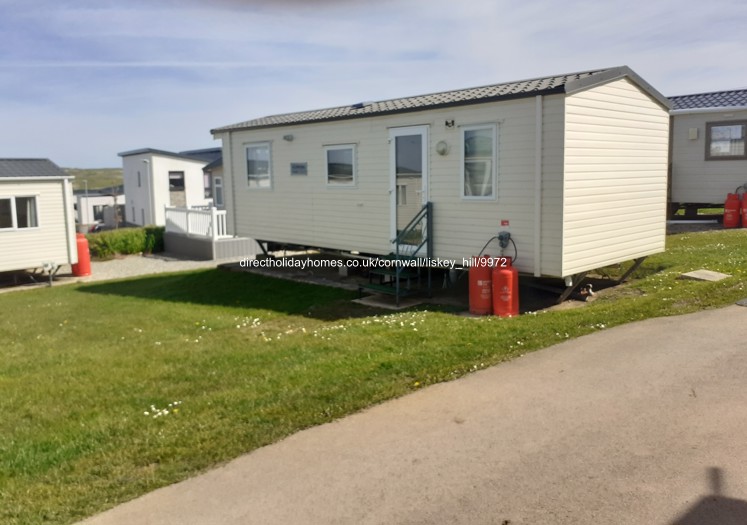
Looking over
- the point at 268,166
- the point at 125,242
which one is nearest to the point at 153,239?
the point at 125,242

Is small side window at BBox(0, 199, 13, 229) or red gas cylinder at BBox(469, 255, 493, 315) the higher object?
small side window at BBox(0, 199, 13, 229)

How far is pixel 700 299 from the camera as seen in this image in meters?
8.13

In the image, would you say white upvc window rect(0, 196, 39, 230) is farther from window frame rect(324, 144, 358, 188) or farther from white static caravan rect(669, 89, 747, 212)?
white static caravan rect(669, 89, 747, 212)

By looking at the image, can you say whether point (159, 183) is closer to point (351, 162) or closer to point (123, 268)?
point (123, 268)

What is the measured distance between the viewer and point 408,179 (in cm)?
1099

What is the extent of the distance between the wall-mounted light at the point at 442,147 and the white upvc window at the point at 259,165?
4.49 metres

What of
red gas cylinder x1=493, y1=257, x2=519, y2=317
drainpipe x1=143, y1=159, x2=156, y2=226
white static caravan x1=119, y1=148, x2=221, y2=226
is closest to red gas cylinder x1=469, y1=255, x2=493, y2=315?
red gas cylinder x1=493, y1=257, x2=519, y2=317

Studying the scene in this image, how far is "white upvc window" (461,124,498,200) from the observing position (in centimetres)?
963

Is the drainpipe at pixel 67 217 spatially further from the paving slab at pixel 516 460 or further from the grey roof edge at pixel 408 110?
the paving slab at pixel 516 460

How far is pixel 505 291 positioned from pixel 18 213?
12.8 meters

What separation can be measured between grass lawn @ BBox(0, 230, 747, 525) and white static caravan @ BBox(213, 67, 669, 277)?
1.00 m

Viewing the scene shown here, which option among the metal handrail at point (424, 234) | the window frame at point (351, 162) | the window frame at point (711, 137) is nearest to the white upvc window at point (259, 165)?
the window frame at point (351, 162)

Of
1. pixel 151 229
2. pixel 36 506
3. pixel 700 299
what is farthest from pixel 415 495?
pixel 151 229

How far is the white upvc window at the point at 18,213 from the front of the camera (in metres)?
16.5
